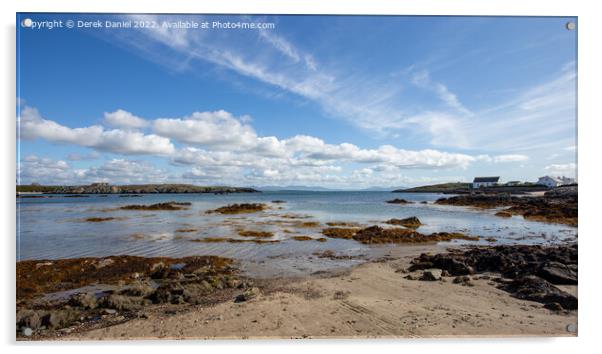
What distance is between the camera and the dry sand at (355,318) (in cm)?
425

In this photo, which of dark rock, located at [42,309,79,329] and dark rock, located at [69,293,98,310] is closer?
dark rock, located at [42,309,79,329]

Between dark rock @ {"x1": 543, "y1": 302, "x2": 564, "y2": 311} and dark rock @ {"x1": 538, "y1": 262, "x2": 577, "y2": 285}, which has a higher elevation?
dark rock @ {"x1": 538, "y1": 262, "x2": 577, "y2": 285}

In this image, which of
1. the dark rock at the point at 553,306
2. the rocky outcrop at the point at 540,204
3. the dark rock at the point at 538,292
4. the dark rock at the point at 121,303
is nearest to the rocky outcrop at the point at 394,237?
the rocky outcrop at the point at 540,204

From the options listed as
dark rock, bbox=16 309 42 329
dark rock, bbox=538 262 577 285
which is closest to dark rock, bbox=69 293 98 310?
dark rock, bbox=16 309 42 329

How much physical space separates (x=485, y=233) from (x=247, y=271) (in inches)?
431

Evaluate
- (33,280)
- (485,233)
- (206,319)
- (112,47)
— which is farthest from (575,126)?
(33,280)

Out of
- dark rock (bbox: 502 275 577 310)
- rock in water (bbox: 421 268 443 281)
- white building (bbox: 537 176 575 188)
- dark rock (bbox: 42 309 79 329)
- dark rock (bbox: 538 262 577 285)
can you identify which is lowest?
dark rock (bbox: 42 309 79 329)

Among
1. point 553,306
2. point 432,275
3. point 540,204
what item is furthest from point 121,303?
point 540,204

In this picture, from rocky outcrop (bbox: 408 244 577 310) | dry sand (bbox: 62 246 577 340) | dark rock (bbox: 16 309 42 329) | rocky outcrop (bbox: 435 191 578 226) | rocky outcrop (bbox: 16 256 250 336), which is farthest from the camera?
rocky outcrop (bbox: 435 191 578 226)

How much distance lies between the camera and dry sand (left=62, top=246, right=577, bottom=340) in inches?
167

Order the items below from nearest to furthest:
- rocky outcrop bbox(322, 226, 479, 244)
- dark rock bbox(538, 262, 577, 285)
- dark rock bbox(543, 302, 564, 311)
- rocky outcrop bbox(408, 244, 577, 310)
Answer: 1. dark rock bbox(543, 302, 564, 311)
2. rocky outcrop bbox(408, 244, 577, 310)
3. dark rock bbox(538, 262, 577, 285)
4. rocky outcrop bbox(322, 226, 479, 244)

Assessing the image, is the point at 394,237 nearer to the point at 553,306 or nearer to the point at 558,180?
the point at 558,180

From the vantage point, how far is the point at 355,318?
174 inches

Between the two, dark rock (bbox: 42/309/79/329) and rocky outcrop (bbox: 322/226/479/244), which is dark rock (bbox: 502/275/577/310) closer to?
rocky outcrop (bbox: 322/226/479/244)
